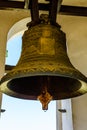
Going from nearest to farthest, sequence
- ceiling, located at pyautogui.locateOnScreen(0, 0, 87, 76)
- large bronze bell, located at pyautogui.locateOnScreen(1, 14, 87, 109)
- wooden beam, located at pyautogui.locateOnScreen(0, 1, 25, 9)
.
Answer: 1. large bronze bell, located at pyautogui.locateOnScreen(1, 14, 87, 109)
2. wooden beam, located at pyautogui.locateOnScreen(0, 1, 25, 9)
3. ceiling, located at pyautogui.locateOnScreen(0, 0, 87, 76)

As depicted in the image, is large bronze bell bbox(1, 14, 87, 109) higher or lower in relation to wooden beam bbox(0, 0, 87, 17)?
lower

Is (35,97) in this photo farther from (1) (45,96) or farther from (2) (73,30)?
(2) (73,30)

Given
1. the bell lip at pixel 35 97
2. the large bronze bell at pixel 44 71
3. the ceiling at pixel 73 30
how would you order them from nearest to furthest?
the large bronze bell at pixel 44 71 → the bell lip at pixel 35 97 → the ceiling at pixel 73 30

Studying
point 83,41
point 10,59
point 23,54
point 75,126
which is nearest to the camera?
point 23,54

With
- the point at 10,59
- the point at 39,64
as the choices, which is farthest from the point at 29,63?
the point at 10,59

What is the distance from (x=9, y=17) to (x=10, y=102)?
497 millimetres

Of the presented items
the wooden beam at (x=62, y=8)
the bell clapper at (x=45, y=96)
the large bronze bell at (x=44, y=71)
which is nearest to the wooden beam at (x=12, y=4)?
the wooden beam at (x=62, y=8)

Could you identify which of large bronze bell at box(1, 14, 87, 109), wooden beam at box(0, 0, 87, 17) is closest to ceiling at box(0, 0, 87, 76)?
wooden beam at box(0, 0, 87, 17)

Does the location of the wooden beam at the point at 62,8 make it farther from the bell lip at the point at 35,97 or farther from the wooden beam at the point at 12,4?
the bell lip at the point at 35,97

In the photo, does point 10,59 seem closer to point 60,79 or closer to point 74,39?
point 74,39

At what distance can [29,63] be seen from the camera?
1138mm

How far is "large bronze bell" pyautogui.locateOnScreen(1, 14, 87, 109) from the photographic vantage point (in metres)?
1.09

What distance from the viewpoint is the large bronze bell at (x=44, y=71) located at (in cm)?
109

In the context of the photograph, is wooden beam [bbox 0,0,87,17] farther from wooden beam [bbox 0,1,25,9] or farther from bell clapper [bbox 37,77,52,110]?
bell clapper [bbox 37,77,52,110]
